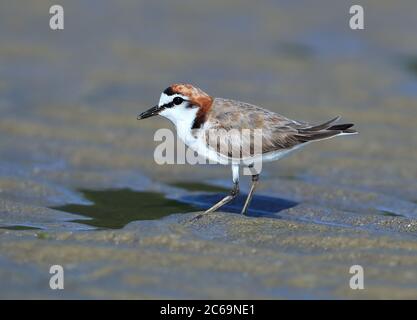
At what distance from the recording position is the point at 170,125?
12.6 m

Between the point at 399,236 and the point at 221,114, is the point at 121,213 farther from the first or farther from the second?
the point at 399,236

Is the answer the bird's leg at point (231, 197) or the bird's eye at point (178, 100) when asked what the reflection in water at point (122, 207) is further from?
the bird's eye at point (178, 100)

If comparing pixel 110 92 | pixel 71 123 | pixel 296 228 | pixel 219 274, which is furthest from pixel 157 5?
pixel 219 274

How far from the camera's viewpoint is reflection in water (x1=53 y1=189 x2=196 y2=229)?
928cm

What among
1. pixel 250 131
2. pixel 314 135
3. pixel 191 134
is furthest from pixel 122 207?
pixel 314 135

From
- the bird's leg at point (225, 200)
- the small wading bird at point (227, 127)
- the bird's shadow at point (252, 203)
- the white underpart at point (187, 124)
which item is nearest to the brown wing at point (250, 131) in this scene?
the small wading bird at point (227, 127)

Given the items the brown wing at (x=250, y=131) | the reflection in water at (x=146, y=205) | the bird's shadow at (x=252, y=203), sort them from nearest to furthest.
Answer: the brown wing at (x=250, y=131) → the reflection in water at (x=146, y=205) → the bird's shadow at (x=252, y=203)

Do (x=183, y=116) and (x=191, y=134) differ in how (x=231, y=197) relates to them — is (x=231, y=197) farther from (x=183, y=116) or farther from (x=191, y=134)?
(x=183, y=116)

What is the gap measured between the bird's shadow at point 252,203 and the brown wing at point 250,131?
3.37 feet

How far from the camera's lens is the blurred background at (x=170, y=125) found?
7.80 meters

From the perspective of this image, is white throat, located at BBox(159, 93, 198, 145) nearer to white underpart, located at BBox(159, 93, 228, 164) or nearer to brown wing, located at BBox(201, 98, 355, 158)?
white underpart, located at BBox(159, 93, 228, 164)

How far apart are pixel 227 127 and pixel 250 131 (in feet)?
0.85

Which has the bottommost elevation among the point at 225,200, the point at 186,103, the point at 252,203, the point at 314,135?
the point at 252,203

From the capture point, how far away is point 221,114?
9039 mm
